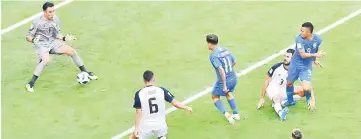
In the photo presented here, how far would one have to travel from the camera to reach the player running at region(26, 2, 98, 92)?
17.2 m

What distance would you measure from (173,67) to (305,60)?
3.49 m

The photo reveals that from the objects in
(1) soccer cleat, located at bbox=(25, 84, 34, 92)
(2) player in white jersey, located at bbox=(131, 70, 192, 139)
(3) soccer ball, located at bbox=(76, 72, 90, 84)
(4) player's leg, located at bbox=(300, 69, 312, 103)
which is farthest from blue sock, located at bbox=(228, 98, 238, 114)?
(1) soccer cleat, located at bbox=(25, 84, 34, 92)

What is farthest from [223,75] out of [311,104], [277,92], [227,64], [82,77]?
[82,77]

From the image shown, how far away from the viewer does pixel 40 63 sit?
1727 cm

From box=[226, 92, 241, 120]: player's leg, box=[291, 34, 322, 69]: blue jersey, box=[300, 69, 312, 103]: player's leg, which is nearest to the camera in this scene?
box=[291, 34, 322, 69]: blue jersey

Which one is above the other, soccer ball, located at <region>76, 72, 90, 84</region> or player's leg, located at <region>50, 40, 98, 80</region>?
player's leg, located at <region>50, 40, 98, 80</region>

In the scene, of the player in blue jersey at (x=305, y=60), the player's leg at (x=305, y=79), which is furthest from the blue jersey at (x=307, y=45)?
the player's leg at (x=305, y=79)

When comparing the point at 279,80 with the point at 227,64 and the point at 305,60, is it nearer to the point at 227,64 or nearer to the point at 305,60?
the point at 305,60

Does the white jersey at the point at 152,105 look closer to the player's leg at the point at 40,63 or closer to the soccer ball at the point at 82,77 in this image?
the soccer ball at the point at 82,77

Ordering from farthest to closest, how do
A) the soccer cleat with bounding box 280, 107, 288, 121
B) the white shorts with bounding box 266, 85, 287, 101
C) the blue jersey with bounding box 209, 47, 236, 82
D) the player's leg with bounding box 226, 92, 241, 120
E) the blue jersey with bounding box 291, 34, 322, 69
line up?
the white shorts with bounding box 266, 85, 287, 101, the soccer cleat with bounding box 280, 107, 288, 121, the player's leg with bounding box 226, 92, 241, 120, the blue jersey with bounding box 291, 34, 322, 69, the blue jersey with bounding box 209, 47, 236, 82

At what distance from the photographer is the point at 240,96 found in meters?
16.9

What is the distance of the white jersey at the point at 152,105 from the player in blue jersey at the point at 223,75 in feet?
4.47

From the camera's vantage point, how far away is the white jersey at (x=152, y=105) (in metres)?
14.0

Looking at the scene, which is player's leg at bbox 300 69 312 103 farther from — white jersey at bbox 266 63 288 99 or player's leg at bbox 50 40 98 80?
player's leg at bbox 50 40 98 80
